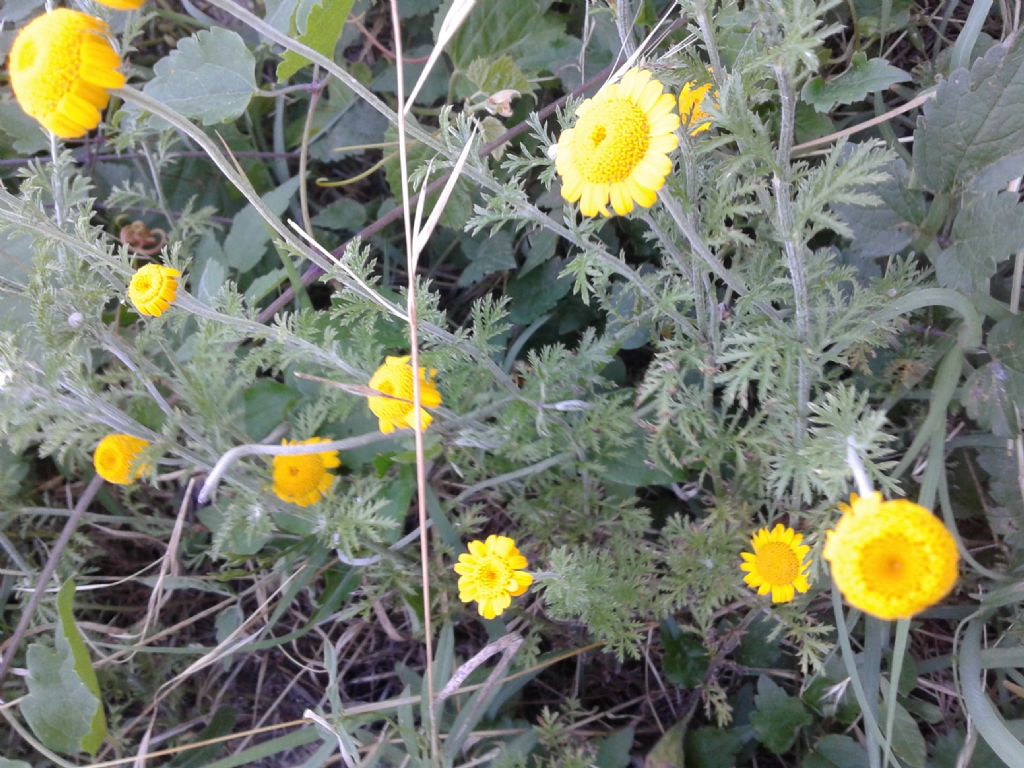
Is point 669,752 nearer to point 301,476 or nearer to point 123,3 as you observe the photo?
point 301,476

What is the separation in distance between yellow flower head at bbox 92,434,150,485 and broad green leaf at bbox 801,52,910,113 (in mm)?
Result: 1689

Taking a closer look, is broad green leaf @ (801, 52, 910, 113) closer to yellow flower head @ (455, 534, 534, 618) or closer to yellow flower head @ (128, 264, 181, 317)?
yellow flower head @ (455, 534, 534, 618)

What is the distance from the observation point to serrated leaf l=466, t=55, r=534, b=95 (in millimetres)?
2135

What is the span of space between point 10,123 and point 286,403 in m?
1.29

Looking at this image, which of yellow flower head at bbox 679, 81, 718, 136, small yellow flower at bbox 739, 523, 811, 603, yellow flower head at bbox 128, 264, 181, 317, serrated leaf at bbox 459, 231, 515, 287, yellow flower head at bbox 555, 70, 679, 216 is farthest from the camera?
serrated leaf at bbox 459, 231, 515, 287

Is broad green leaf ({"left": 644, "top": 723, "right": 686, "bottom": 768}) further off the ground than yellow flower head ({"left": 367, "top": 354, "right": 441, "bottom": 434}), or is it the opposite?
yellow flower head ({"left": 367, "top": 354, "right": 441, "bottom": 434})

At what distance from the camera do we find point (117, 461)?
5.95 ft

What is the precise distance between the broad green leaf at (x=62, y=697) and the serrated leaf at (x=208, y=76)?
125cm

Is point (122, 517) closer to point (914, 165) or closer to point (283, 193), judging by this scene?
point (283, 193)

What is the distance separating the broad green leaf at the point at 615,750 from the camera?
1.92 metres

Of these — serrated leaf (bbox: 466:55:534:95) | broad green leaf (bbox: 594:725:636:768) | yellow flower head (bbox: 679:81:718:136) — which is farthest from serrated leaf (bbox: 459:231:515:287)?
broad green leaf (bbox: 594:725:636:768)

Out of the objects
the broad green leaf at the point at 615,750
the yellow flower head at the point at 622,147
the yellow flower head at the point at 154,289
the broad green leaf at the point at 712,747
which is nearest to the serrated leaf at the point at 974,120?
the yellow flower head at the point at 622,147

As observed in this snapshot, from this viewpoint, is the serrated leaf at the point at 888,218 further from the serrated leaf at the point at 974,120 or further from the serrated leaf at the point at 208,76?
the serrated leaf at the point at 208,76

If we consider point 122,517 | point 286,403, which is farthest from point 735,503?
point 122,517
